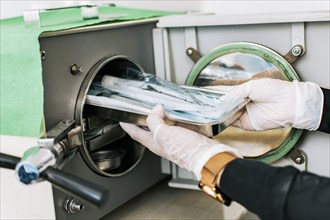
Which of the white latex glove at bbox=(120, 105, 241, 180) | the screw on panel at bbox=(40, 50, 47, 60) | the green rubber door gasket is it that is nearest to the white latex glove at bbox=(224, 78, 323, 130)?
the green rubber door gasket

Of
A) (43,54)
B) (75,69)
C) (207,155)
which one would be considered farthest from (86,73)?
(207,155)

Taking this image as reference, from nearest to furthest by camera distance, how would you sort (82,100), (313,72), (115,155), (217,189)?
(217,189) < (82,100) < (313,72) < (115,155)

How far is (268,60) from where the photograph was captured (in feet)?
4.17

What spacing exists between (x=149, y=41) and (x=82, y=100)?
398mm

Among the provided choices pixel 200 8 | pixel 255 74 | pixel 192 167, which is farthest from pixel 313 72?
pixel 200 8

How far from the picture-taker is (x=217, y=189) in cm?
96

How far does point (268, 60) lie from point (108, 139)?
0.55m

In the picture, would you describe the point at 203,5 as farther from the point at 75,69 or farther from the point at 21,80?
the point at 21,80

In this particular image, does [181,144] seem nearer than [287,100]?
Yes

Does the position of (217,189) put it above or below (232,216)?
above

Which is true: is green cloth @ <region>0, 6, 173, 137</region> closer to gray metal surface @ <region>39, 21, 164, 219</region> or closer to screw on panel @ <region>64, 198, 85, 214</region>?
gray metal surface @ <region>39, 21, 164, 219</region>

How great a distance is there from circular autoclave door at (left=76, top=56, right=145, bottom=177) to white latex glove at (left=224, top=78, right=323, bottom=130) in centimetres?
37

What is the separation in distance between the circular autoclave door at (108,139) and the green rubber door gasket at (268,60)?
20 centimetres

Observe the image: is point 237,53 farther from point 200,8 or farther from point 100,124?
point 200,8
